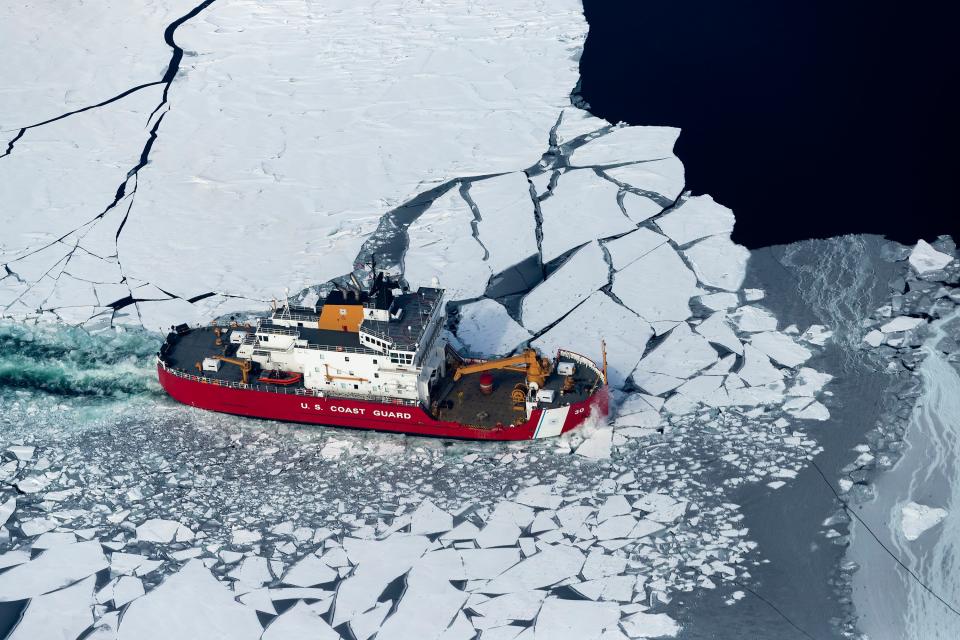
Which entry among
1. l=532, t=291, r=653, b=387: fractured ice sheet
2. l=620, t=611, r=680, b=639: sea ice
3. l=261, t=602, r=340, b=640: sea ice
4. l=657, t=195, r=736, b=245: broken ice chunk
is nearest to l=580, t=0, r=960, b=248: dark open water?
l=657, t=195, r=736, b=245: broken ice chunk

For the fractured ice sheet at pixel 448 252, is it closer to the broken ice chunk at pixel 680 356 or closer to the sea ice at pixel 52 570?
the broken ice chunk at pixel 680 356

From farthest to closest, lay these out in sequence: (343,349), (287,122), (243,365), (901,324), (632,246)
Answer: (287,122)
(632,246)
(901,324)
(243,365)
(343,349)

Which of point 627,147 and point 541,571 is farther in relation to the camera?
point 627,147

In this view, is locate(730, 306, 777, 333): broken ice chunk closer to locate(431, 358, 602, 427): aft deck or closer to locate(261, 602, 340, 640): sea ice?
locate(431, 358, 602, 427): aft deck

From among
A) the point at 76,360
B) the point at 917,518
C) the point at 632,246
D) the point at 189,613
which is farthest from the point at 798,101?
the point at 189,613

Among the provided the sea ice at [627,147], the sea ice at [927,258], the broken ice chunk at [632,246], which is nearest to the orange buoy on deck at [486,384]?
the broken ice chunk at [632,246]

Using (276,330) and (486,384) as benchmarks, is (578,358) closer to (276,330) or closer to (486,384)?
(486,384)

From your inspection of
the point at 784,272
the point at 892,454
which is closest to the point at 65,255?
the point at 784,272
